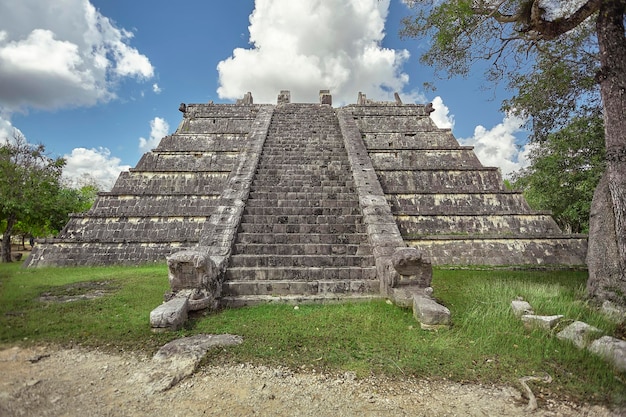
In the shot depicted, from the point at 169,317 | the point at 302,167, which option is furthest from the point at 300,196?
the point at 169,317

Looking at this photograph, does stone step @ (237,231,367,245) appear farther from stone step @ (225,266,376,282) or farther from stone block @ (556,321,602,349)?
stone block @ (556,321,602,349)

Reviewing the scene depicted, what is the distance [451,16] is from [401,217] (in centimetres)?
544

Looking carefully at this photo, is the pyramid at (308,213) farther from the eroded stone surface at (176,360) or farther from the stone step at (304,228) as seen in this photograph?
the eroded stone surface at (176,360)

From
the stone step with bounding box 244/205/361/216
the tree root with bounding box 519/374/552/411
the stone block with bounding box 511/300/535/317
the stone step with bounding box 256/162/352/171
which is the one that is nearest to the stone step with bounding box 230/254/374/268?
the stone step with bounding box 244/205/361/216

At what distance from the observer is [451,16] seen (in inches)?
252

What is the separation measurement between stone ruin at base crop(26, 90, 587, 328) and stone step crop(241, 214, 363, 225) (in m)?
0.03

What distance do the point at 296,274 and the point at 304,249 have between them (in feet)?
2.95

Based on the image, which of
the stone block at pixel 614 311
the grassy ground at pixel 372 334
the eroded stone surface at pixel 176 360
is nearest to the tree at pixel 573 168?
the stone block at pixel 614 311

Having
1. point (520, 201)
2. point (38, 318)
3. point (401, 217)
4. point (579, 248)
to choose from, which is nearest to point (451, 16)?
point (401, 217)

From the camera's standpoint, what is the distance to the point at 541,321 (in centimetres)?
425

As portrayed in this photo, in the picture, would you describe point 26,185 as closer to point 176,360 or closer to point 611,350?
point 176,360

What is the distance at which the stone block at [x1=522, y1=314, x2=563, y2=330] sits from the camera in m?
4.19

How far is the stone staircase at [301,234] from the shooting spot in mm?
5930

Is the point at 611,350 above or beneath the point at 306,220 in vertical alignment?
beneath
